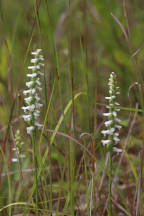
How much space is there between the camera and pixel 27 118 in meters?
1.26

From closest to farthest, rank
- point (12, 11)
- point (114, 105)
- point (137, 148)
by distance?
→ point (114, 105), point (137, 148), point (12, 11)

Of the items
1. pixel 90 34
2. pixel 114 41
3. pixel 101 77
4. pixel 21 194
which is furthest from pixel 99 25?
pixel 21 194

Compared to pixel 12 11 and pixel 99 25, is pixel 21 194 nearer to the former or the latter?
pixel 99 25

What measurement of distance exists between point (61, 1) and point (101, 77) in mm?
1526

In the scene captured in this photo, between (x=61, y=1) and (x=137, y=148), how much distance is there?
101 inches

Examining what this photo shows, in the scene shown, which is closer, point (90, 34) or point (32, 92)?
point (32, 92)

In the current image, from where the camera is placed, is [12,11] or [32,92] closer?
[32,92]

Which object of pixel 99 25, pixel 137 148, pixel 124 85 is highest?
pixel 99 25

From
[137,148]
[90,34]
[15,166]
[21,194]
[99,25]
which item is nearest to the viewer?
[21,194]

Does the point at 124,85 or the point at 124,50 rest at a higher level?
the point at 124,50

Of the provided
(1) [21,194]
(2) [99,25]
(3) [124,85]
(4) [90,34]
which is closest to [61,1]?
(4) [90,34]

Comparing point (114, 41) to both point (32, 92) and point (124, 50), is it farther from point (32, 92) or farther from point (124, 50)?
point (32, 92)

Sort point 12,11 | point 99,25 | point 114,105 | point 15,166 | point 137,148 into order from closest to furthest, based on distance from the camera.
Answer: point 114,105 < point 15,166 < point 137,148 < point 99,25 < point 12,11

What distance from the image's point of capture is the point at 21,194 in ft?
5.66
